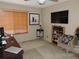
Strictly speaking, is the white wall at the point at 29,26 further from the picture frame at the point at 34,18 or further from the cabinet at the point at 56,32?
the cabinet at the point at 56,32

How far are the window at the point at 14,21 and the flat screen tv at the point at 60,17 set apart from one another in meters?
1.67

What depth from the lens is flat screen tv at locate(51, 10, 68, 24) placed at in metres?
4.52

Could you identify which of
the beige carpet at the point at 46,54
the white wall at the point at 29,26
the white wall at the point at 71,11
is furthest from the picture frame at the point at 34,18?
the beige carpet at the point at 46,54

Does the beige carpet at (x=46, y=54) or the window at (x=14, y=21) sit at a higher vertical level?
the window at (x=14, y=21)

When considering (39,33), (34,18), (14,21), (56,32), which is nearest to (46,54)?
(56,32)

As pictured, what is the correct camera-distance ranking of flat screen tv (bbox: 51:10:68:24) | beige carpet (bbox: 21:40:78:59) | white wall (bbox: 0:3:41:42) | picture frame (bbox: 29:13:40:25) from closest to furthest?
1. beige carpet (bbox: 21:40:78:59)
2. flat screen tv (bbox: 51:10:68:24)
3. white wall (bbox: 0:3:41:42)
4. picture frame (bbox: 29:13:40:25)

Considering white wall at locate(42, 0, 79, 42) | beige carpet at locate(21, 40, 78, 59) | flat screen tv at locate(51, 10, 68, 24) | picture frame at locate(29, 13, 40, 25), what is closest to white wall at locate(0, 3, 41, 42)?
picture frame at locate(29, 13, 40, 25)

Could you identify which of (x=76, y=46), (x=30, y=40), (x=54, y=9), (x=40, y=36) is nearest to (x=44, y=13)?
(x=54, y=9)

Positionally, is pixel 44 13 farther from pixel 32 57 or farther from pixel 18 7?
pixel 32 57

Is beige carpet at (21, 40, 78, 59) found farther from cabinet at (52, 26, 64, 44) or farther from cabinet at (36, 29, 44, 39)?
cabinet at (36, 29, 44, 39)

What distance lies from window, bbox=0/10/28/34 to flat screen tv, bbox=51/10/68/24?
1672mm

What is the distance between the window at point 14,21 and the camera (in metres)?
5.09

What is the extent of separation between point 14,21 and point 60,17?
2527 mm

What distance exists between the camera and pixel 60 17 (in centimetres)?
489
